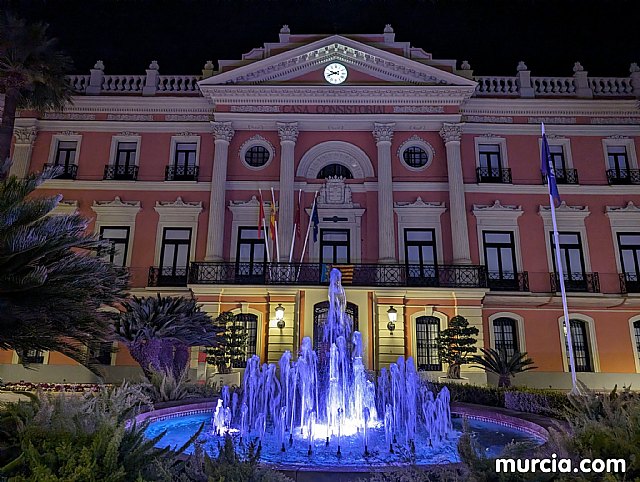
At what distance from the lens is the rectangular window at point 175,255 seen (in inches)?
829

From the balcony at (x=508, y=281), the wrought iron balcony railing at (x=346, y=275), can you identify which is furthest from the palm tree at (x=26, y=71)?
the balcony at (x=508, y=281)

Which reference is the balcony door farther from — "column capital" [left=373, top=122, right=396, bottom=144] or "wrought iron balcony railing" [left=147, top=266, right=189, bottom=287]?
"wrought iron balcony railing" [left=147, top=266, right=189, bottom=287]

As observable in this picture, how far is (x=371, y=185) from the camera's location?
71.4 ft

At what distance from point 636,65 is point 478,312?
14.9m

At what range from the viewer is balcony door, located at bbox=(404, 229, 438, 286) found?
20.6 metres

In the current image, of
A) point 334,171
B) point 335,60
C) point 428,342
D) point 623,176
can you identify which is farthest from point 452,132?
point 428,342

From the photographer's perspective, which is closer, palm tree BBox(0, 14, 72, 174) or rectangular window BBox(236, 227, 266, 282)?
palm tree BBox(0, 14, 72, 174)

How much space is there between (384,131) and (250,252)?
8.38m

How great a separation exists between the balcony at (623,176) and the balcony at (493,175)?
15.6 feet

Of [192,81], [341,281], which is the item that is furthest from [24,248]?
[192,81]

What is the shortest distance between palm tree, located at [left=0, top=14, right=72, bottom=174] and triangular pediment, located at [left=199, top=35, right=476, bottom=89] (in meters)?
6.20

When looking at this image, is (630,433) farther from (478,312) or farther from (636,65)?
(636,65)

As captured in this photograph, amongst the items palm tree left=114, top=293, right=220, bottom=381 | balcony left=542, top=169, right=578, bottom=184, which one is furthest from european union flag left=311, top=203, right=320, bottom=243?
balcony left=542, top=169, right=578, bottom=184

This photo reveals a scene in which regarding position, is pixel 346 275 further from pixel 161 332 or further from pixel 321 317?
pixel 161 332
